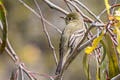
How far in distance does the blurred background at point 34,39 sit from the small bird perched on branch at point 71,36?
21.0ft

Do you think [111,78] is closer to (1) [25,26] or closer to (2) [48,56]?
(2) [48,56]

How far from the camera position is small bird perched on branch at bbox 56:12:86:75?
14.1 ft

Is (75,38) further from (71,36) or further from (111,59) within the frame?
(111,59)

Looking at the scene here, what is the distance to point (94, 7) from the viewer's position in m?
13.1

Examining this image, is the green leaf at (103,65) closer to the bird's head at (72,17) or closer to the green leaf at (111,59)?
the green leaf at (111,59)

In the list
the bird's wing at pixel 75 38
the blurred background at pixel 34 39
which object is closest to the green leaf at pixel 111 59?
the bird's wing at pixel 75 38

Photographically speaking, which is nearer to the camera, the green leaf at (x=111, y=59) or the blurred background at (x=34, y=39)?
the green leaf at (x=111, y=59)

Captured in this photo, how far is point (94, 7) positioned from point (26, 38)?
7.56ft

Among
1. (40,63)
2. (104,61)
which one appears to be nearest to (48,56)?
(40,63)

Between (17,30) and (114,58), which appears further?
(17,30)

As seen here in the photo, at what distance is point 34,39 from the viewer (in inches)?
543

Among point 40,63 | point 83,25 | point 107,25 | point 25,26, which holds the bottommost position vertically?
point 40,63

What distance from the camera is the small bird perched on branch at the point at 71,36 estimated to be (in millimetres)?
4301

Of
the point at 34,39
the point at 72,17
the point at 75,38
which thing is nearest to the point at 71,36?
the point at 75,38
